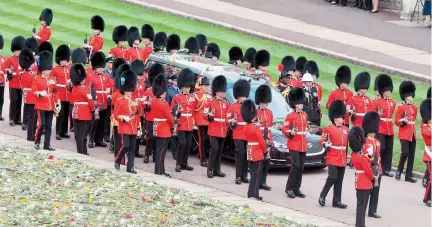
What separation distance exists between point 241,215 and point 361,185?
6.91 feet

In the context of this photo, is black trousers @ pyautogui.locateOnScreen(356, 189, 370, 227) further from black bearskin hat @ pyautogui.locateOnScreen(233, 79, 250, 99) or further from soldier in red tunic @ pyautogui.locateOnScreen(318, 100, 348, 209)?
black bearskin hat @ pyautogui.locateOnScreen(233, 79, 250, 99)

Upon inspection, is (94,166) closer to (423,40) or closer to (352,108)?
(352,108)

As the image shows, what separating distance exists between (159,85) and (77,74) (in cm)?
190

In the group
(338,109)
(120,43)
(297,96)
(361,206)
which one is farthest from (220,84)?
(120,43)

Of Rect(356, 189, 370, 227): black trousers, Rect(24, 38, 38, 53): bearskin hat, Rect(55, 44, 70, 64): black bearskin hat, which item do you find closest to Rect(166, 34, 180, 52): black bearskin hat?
Rect(24, 38, 38, 53): bearskin hat

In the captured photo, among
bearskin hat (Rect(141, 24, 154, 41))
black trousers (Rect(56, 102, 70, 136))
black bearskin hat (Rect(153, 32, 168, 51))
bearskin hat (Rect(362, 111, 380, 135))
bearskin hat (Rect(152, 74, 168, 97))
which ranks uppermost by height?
bearskin hat (Rect(141, 24, 154, 41))

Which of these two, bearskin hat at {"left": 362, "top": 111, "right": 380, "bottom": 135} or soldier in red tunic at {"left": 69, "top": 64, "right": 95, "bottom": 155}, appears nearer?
bearskin hat at {"left": 362, "top": 111, "right": 380, "bottom": 135}

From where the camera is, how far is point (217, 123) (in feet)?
65.3

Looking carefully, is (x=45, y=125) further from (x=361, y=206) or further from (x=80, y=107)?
(x=361, y=206)

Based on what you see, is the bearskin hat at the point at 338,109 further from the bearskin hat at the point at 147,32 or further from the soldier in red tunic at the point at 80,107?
the bearskin hat at the point at 147,32

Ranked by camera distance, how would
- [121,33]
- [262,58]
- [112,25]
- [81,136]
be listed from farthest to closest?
[112,25] → [121,33] → [262,58] → [81,136]

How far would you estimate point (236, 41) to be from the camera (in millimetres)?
30000

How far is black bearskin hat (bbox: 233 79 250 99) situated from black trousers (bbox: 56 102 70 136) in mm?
3714

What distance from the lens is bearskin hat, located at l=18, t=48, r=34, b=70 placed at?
22.0 meters
